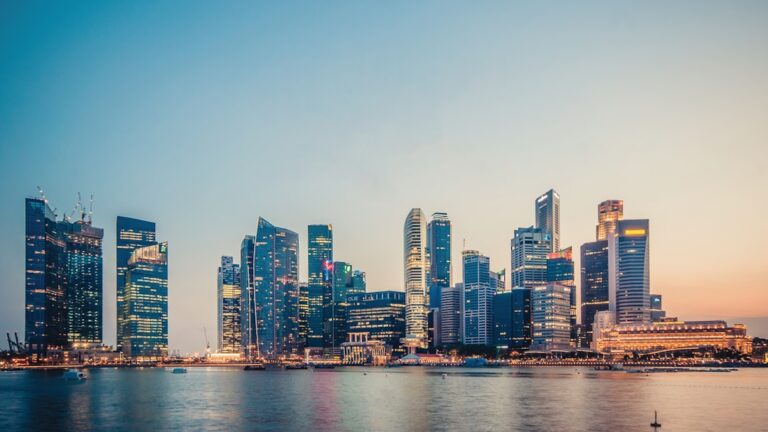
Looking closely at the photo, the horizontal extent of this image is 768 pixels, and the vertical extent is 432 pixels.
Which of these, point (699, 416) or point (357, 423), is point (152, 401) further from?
point (699, 416)

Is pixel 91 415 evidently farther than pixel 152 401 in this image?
No

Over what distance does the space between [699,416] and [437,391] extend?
5964 cm

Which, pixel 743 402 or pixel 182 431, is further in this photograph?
pixel 743 402

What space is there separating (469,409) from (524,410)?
7587mm

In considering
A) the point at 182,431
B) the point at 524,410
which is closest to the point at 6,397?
the point at 182,431

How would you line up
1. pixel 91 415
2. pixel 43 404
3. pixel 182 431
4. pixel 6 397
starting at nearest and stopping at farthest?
pixel 182 431, pixel 91 415, pixel 43 404, pixel 6 397

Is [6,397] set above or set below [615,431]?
below

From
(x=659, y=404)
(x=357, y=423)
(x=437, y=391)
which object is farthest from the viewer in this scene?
(x=437, y=391)

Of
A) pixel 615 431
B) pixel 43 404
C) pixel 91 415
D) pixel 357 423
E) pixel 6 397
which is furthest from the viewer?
pixel 6 397

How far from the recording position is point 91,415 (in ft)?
299

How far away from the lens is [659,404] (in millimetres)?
100438

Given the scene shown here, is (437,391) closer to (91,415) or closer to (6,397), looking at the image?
(91,415)

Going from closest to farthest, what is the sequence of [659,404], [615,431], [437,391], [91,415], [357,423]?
[615,431]
[357,423]
[91,415]
[659,404]
[437,391]

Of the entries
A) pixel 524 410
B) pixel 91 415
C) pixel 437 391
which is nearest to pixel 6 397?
pixel 91 415
